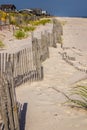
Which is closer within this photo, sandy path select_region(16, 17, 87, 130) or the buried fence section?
the buried fence section

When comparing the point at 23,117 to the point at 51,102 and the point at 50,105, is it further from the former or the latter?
the point at 51,102

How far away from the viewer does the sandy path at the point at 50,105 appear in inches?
259

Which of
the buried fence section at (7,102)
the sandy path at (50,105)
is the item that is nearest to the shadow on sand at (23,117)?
the sandy path at (50,105)

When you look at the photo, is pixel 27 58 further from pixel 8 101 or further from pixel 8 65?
pixel 8 101

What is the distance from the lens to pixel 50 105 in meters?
7.64

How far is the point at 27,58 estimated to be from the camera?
9727 millimetres

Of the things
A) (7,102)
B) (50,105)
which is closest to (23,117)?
(50,105)

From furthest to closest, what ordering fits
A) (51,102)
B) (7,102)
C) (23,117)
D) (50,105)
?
(51,102)
(50,105)
(23,117)
(7,102)

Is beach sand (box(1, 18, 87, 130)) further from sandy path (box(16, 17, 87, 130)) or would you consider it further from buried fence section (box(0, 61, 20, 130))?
buried fence section (box(0, 61, 20, 130))

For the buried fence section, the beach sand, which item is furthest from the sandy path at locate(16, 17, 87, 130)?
the buried fence section

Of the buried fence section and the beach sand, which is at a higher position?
the buried fence section

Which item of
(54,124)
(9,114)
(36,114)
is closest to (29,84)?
(36,114)

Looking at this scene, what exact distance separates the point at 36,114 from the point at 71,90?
1.80m

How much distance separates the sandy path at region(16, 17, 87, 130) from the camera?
259 inches
